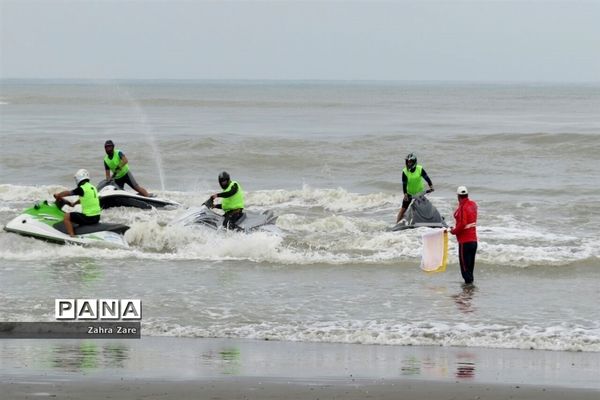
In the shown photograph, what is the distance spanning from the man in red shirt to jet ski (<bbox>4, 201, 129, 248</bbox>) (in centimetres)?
600

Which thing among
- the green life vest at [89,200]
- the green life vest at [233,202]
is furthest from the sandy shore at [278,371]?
the green life vest at [233,202]

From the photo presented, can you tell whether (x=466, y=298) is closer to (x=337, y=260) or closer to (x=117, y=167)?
(x=337, y=260)

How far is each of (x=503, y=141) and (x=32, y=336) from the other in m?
31.9

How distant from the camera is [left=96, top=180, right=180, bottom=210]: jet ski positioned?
19719 millimetres

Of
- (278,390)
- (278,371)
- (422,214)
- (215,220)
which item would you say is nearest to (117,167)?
(215,220)

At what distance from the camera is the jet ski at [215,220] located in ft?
56.3

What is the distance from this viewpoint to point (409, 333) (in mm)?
10969

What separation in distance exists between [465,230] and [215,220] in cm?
533

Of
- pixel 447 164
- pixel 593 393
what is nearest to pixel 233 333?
pixel 593 393

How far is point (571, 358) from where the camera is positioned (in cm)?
988

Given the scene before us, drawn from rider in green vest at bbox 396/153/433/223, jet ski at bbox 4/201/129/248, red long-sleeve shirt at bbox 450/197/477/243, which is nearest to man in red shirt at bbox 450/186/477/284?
red long-sleeve shirt at bbox 450/197/477/243

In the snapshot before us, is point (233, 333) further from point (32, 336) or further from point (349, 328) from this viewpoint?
point (32, 336)

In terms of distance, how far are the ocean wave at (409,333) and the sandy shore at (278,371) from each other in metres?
0.26

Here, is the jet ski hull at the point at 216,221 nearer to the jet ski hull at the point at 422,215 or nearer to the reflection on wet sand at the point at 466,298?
the jet ski hull at the point at 422,215
